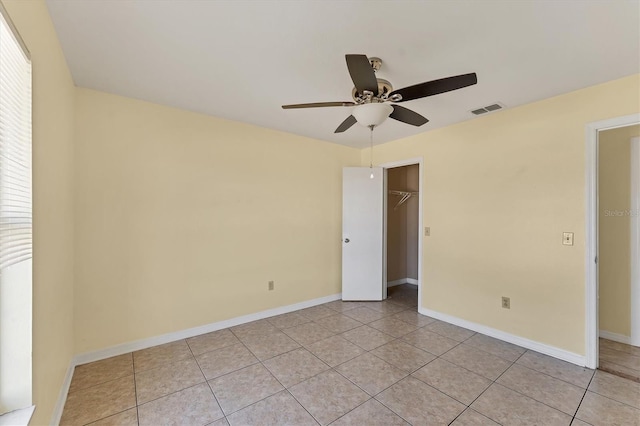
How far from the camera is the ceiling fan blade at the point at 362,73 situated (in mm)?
1413

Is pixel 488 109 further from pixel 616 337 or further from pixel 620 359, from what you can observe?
pixel 616 337

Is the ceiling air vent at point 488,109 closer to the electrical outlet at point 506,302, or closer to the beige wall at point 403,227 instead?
the electrical outlet at point 506,302

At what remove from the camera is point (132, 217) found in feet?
8.58

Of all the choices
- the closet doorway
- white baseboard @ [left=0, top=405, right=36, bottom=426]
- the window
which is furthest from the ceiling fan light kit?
the closet doorway

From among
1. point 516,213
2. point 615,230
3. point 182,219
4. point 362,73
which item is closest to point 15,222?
point 182,219

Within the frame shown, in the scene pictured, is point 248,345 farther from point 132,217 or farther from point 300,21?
point 300,21

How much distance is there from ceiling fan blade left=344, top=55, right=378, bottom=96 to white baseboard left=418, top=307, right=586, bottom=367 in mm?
2797

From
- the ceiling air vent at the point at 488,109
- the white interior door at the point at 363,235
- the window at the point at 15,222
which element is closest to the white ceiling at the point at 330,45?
the ceiling air vent at the point at 488,109

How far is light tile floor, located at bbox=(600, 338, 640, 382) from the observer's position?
227 cm

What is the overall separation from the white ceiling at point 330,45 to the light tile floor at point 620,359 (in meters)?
2.43

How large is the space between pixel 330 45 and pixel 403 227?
400 cm

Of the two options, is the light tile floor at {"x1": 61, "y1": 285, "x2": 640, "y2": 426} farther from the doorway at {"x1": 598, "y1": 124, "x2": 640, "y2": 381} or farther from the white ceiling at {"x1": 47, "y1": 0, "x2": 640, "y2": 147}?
the white ceiling at {"x1": 47, "y1": 0, "x2": 640, "y2": 147}

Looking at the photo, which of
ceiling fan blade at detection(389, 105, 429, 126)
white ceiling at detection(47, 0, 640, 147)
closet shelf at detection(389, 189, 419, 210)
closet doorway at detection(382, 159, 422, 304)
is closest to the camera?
white ceiling at detection(47, 0, 640, 147)

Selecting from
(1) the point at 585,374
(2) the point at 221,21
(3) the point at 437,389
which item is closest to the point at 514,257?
(1) the point at 585,374
